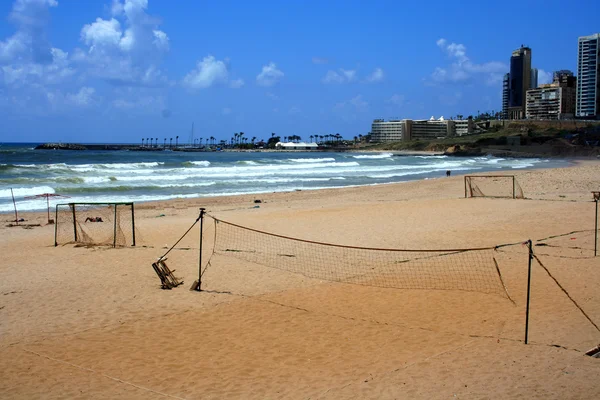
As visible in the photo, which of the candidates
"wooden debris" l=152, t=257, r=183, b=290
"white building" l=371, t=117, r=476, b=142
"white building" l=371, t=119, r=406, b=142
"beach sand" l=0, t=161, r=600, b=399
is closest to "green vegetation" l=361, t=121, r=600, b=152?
"white building" l=371, t=117, r=476, b=142

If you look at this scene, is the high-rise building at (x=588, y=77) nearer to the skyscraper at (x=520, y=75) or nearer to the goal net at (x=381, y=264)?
the skyscraper at (x=520, y=75)

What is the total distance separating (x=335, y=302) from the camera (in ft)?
26.6

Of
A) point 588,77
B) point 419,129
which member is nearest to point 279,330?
point 588,77

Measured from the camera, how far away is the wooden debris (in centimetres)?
884

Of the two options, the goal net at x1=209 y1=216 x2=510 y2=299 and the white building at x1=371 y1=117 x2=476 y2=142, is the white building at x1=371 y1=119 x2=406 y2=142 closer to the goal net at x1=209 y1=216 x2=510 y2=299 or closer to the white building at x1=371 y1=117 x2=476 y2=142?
the white building at x1=371 y1=117 x2=476 y2=142

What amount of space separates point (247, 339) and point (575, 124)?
114 meters

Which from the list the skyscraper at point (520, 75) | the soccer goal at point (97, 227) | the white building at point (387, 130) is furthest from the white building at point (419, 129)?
the soccer goal at point (97, 227)

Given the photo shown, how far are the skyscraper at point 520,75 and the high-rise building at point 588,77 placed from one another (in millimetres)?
33525

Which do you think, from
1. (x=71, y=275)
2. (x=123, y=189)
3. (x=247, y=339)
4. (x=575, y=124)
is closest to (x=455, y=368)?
(x=247, y=339)

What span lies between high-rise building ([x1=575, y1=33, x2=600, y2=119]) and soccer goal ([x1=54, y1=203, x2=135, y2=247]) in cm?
13576

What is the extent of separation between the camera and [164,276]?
8938mm

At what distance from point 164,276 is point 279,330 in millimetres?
2841

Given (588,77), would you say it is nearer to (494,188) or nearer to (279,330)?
(494,188)

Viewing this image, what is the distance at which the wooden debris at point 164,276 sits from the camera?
8.84 m
